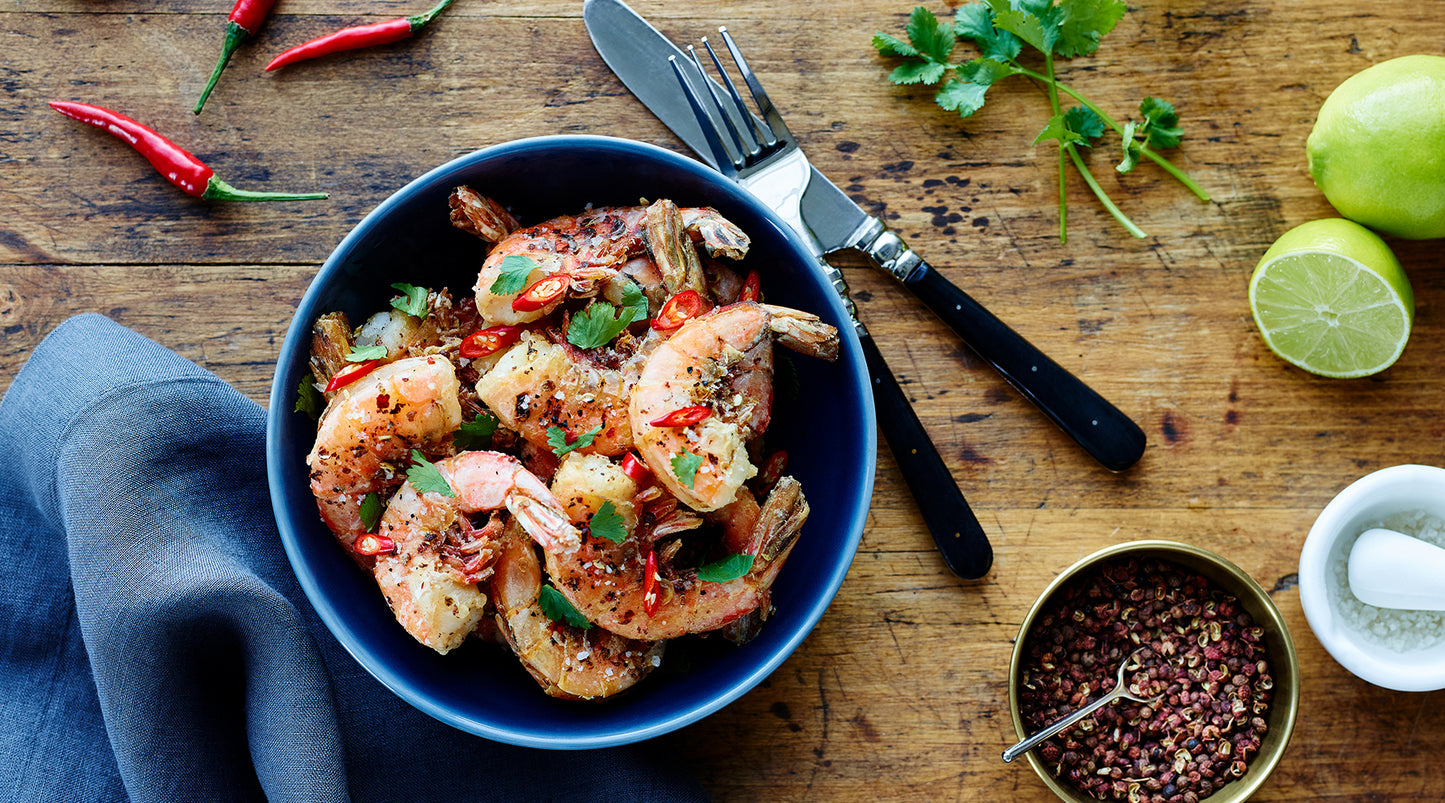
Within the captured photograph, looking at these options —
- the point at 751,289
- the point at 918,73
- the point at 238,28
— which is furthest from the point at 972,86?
the point at 238,28

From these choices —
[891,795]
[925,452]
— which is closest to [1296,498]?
[925,452]

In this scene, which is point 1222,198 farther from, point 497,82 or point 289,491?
point 289,491

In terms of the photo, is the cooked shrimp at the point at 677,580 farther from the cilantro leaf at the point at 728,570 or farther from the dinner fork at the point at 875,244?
the dinner fork at the point at 875,244

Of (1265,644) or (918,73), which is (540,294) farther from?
(1265,644)

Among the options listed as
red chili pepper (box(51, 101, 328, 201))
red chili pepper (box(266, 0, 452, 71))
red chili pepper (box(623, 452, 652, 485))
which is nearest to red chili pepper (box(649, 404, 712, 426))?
red chili pepper (box(623, 452, 652, 485))

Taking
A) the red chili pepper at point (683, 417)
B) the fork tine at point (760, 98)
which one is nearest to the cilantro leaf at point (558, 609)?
the red chili pepper at point (683, 417)

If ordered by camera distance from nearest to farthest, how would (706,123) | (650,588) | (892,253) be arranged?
1. (650,588)
2. (706,123)
3. (892,253)
